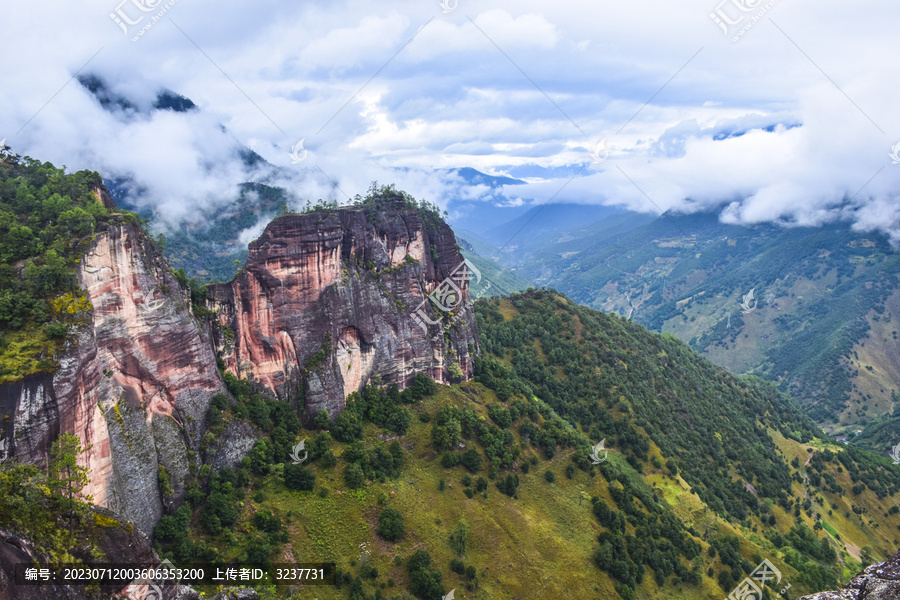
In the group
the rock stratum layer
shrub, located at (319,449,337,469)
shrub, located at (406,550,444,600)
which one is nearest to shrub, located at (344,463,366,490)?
shrub, located at (319,449,337,469)

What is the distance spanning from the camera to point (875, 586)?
20531 millimetres

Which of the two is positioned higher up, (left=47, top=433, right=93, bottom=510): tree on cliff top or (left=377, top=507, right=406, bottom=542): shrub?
(left=47, top=433, right=93, bottom=510): tree on cliff top

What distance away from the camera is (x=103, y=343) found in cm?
4575

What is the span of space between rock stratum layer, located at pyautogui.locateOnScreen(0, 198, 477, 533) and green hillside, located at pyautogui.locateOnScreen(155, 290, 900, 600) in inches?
140

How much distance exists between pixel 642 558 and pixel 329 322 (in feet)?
193

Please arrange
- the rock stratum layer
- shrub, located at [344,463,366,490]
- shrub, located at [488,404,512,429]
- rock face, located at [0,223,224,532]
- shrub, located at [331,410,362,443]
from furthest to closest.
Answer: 1. shrub, located at [488,404,512,429]
2. shrub, located at [331,410,362,443]
3. shrub, located at [344,463,366,490]
4. the rock stratum layer
5. rock face, located at [0,223,224,532]

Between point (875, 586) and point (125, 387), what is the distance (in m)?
56.4

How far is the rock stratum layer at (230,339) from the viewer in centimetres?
4294

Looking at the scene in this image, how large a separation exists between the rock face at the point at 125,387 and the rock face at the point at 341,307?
9394 mm

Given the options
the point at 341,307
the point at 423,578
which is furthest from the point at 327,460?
the point at 341,307

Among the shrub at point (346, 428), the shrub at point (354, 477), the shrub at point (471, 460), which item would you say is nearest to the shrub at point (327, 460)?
the shrub at point (354, 477)

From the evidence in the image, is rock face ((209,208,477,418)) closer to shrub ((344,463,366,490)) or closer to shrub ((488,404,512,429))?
shrub ((488,404,512,429))

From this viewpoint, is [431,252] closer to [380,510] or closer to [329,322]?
[329,322]

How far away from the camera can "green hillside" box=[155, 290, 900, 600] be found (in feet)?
190
